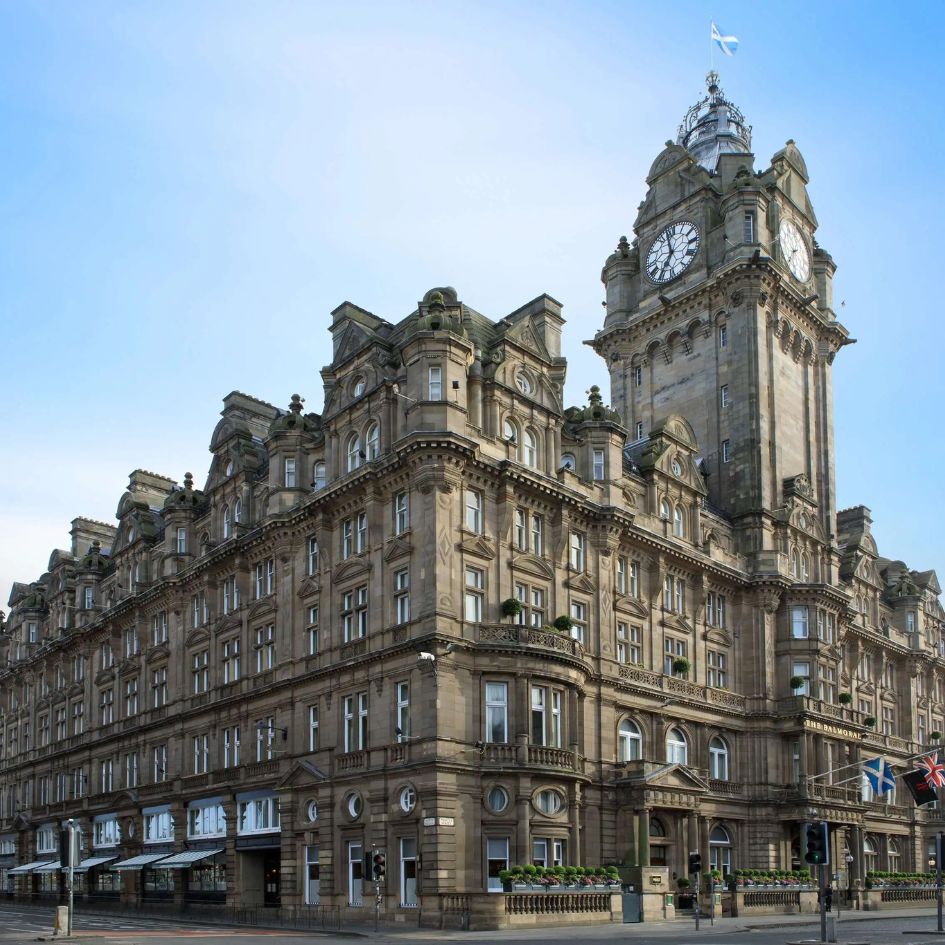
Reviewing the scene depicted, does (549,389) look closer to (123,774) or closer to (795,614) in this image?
(795,614)

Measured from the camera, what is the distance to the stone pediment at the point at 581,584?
57.6 meters

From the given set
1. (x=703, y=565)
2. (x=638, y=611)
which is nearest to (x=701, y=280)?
(x=703, y=565)

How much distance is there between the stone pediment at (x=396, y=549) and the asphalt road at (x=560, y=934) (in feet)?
48.6

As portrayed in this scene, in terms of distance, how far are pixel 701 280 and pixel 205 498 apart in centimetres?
3268

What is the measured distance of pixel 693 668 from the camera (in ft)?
214

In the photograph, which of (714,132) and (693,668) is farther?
(714,132)

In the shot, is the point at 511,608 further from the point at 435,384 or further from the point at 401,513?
the point at 435,384

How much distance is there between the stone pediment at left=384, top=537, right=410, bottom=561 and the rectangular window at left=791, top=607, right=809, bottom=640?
1113 inches

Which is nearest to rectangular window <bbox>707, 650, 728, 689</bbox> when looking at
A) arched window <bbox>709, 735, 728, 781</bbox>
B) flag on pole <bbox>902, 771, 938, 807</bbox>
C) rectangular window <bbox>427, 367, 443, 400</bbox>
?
arched window <bbox>709, 735, 728, 781</bbox>

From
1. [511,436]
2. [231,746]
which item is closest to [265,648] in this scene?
[231,746]

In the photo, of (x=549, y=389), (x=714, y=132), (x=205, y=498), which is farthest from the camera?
(x=714, y=132)

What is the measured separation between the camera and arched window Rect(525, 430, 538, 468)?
188 feet

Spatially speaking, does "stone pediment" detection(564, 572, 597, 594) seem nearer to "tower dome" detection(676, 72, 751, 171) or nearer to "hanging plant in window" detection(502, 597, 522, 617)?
"hanging plant in window" detection(502, 597, 522, 617)

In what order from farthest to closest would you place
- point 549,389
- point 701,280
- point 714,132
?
point 714,132 → point 701,280 → point 549,389
